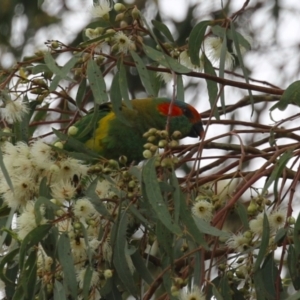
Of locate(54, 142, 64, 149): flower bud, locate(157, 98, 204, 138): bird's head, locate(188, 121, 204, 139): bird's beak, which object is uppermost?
locate(157, 98, 204, 138): bird's head

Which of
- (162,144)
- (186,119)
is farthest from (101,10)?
(186,119)

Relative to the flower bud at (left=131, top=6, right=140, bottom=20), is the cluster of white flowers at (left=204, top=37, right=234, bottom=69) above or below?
above

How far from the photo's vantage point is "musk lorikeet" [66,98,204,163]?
2.49m

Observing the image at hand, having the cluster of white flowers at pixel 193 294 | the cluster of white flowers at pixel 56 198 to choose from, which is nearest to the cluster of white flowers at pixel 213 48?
the cluster of white flowers at pixel 56 198

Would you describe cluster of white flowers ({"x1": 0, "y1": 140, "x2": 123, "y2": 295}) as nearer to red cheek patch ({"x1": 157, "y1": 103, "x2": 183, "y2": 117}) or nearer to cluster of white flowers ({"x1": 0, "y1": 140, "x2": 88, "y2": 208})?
cluster of white flowers ({"x1": 0, "y1": 140, "x2": 88, "y2": 208})

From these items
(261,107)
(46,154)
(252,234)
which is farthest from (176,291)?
(261,107)

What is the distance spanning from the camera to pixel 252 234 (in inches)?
66.3

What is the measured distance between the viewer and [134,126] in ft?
8.43

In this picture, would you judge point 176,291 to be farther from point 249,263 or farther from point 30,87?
point 30,87

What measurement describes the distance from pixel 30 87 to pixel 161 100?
3.09 ft

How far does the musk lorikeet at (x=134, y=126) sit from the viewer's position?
2494mm

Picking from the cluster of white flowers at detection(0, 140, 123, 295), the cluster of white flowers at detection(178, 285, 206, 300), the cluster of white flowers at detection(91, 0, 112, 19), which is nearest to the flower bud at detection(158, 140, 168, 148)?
the cluster of white flowers at detection(0, 140, 123, 295)

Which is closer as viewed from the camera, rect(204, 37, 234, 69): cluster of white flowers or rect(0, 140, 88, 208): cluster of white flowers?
rect(0, 140, 88, 208): cluster of white flowers

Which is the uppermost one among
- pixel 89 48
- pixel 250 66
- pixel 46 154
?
pixel 250 66
